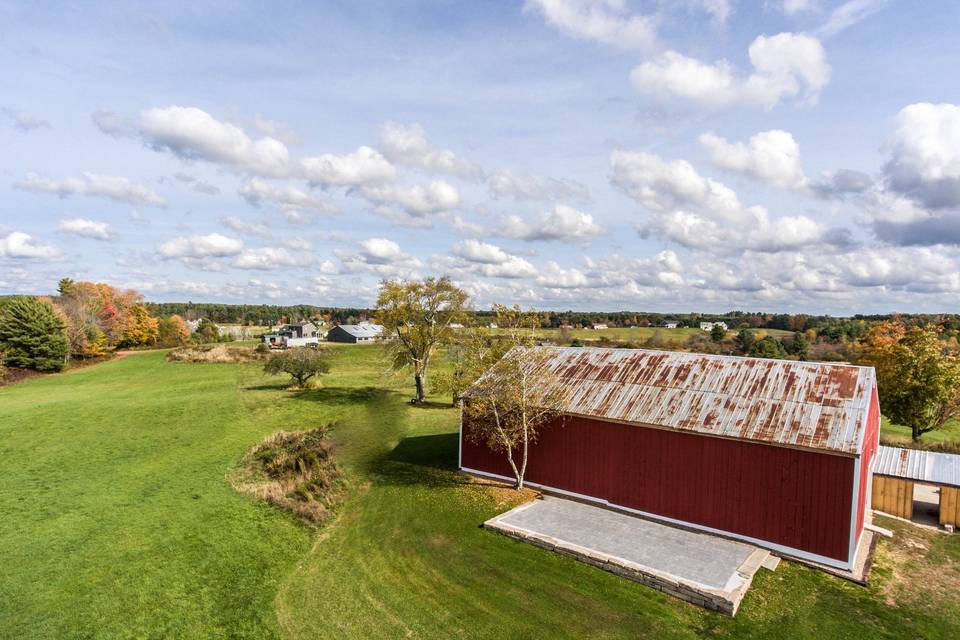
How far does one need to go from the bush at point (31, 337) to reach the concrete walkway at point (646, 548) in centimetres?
6074

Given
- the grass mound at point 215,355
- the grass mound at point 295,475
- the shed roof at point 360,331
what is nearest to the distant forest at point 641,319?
the shed roof at point 360,331

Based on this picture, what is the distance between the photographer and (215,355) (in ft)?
208

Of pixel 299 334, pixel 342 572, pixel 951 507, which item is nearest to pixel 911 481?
pixel 951 507

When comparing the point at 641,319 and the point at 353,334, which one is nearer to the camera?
→ the point at 353,334

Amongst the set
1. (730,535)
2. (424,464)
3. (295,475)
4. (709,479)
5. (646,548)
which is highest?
(709,479)

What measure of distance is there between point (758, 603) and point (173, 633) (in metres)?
13.2

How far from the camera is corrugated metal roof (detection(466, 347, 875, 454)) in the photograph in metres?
14.4

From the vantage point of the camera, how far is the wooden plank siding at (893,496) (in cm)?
1750

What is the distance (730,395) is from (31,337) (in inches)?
2643

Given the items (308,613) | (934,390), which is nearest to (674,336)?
(934,390)

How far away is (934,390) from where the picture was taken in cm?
2733

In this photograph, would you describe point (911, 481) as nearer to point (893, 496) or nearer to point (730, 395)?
point (893, 496)

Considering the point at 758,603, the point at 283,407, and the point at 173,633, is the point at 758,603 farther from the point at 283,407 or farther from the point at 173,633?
the point at 283,407

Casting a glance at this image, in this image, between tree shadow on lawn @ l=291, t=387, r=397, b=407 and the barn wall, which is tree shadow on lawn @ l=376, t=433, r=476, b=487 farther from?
tree shadow on lawn @ l=291, t=387, r=397, b=407
